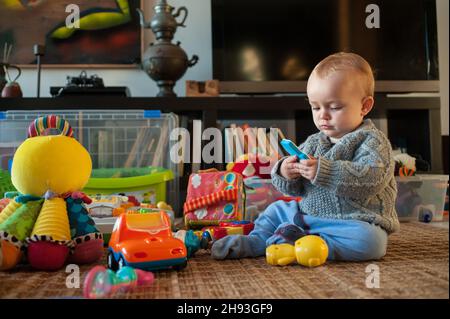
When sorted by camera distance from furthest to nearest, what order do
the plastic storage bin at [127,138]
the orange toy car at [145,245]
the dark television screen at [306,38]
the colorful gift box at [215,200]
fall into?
1. the dark television screen at [306,38]
2. the plastic storage bin at [127,138]
3. the colorful gift box at [215,200]
4. the orange toy car at [145,245]

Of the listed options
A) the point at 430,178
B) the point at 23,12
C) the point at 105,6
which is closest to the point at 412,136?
the point at 430,178

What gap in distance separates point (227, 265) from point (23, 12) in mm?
1618

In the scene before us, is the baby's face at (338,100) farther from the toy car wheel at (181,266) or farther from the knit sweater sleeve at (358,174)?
the toy car wheel at (181,266)

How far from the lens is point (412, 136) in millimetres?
1729

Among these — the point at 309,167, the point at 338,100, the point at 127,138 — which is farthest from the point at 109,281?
the point at 127,138

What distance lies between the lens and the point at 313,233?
0.83 metres

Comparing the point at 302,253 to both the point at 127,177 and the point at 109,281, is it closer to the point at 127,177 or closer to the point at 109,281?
the point at 109,281

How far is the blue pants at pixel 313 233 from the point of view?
765mm

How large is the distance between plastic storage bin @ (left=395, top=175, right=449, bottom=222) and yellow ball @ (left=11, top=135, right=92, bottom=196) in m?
0.99

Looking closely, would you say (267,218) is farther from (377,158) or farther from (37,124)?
(37,124)

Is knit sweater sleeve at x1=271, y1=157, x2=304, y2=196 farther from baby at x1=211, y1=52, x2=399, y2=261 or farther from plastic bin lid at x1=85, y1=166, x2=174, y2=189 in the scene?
plastic bin lid at x1=85, y1=166, x2=174, y2=189

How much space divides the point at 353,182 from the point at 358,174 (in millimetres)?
17

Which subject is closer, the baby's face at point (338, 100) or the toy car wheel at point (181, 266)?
the toy car wheel at point (181, 266)

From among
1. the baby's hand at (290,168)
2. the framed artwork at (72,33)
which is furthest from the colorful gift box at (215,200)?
the framed artwork at (72,33)
